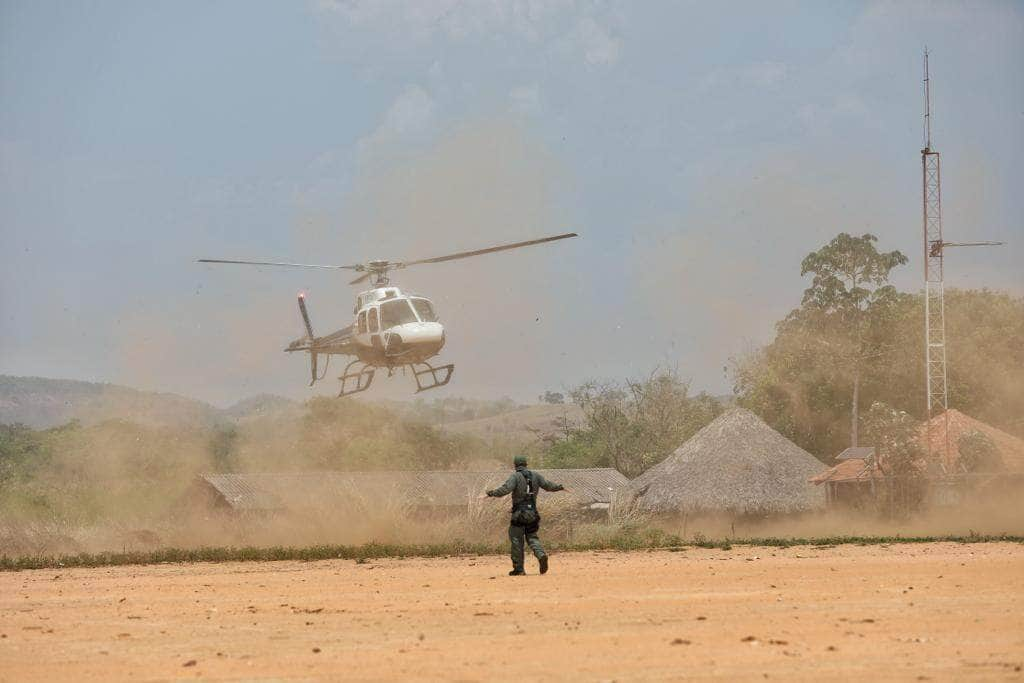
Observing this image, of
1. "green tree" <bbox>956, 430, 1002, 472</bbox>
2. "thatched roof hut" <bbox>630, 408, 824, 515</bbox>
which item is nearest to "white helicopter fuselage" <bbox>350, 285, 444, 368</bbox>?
"thatched roof hut" <bbox>630, 408, 824, 515</bbox>

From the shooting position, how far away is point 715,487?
4928 cm

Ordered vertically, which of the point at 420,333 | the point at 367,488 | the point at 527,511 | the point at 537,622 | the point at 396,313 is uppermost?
the point at 396,313

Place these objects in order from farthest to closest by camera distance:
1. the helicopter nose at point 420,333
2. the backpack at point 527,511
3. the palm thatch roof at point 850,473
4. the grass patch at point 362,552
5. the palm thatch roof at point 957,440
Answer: the palm thatch roof at point 957,440 < the palm thatch roof at point 850,473 < the helicopter nose at point 420,333 < the grass patch at point 362,552 < the backpack at point 527,511

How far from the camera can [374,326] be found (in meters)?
30.3

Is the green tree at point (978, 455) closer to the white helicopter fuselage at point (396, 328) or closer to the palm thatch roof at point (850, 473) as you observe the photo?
the palm thatch roof at point (850, 473)

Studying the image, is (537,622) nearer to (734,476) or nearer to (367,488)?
(367,488)

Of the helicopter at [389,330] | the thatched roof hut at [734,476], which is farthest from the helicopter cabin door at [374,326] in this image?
the thatched roof hut at [734,476]

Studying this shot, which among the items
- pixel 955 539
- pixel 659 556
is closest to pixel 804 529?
pixel 955 539

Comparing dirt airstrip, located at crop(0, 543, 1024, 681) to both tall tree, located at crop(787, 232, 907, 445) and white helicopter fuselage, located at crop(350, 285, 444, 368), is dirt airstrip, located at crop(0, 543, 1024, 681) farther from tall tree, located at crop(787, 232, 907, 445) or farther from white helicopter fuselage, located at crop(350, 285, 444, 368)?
tall tree, located at crop(787, 232, 907, 445)

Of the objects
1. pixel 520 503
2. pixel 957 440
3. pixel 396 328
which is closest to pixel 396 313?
pixel 396 328

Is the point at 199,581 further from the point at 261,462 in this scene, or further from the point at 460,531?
the point at 261,462

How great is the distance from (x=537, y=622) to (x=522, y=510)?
19.0ft

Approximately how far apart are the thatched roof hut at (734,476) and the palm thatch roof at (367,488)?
335 cm

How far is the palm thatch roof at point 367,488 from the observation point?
1439 inches
